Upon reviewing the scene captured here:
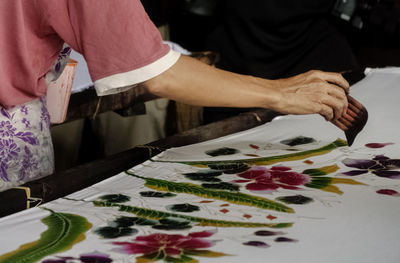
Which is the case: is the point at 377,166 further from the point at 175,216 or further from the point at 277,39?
the point at 277,39

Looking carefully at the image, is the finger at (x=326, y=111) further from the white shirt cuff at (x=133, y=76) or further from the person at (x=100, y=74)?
the white shirt cuff at (x=133, y=76)

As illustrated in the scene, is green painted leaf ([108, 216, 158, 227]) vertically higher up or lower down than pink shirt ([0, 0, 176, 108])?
lower down

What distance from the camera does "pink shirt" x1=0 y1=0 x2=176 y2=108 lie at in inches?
42.1

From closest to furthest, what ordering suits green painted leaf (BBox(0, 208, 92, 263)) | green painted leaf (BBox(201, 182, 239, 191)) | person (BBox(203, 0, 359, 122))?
green painted leaf (BBox(0, 208, 92, 263)) < green painted leaf (BBox(201, 182, 239, 191)) < person (BBox(203, 0, 359, 122))

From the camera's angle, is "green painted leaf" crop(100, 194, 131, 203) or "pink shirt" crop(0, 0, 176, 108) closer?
"pink shirt" crop(0, 0, 176, 108)

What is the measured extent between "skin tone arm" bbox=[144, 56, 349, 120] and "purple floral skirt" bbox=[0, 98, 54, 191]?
33 cm

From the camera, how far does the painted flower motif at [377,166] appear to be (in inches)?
53.6

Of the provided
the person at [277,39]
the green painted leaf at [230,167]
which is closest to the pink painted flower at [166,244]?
the green painted leaf at [230,167]

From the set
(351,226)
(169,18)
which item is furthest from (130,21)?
(169,18)

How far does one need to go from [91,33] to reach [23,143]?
385 mm

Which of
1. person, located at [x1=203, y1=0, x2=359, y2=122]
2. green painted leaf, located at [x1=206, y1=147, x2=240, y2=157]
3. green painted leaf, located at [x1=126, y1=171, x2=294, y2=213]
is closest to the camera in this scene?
green painted leaf, located at [x1=126, y1=171, x2=294, y2=213]

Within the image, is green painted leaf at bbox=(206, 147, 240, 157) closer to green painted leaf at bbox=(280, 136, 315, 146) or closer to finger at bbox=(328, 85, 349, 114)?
green painted leaf at bbox=(280, 136, 315, 146)

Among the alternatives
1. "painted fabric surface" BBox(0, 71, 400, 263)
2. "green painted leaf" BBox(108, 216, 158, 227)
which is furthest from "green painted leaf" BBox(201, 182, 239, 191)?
"green painted leaf" BBox(108, 216, 158, 227)

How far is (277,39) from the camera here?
123 inches
